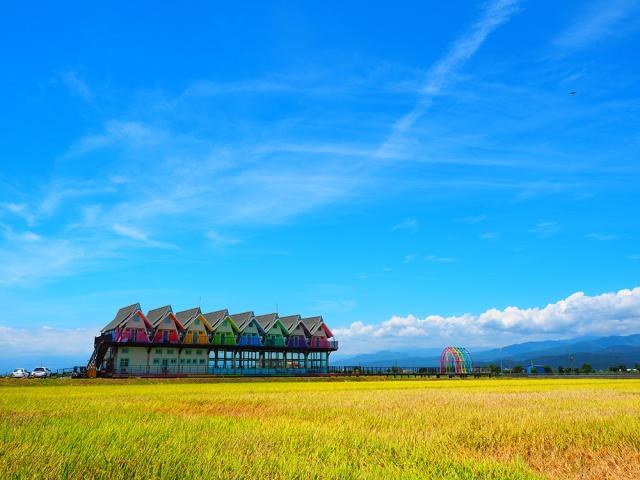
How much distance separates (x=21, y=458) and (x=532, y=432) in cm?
880

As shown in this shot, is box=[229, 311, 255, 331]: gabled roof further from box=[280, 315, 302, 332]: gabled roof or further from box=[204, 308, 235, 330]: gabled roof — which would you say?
box=[280, 315, 302, 332]: gabled roof

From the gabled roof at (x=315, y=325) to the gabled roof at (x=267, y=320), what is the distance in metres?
5.60

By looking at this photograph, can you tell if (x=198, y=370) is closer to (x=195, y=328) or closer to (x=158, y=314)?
(x=195, y=328)

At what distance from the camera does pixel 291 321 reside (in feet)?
265

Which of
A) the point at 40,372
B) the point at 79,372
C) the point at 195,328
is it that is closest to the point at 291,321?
the point at 195,328

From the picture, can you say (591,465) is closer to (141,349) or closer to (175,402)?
(175,402)

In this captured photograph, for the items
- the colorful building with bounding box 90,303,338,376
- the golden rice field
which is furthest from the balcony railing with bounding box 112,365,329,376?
the golden rice field

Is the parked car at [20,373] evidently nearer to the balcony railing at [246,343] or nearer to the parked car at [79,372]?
the parked car at [79,372]

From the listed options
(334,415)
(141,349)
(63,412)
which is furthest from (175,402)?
(141,349)

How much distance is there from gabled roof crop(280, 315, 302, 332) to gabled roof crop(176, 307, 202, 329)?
49.9 ft

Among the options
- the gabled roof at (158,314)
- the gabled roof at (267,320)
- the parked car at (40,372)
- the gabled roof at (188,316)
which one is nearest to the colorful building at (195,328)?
the gabled roof at (188,316)

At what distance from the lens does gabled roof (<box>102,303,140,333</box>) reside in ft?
211

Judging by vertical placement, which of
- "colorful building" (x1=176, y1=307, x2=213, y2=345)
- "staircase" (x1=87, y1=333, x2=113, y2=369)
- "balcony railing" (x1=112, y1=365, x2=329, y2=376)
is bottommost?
"balcony railing" (x1=112, y1=365, x2=329, y2=376)

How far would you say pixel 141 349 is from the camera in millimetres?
63312
